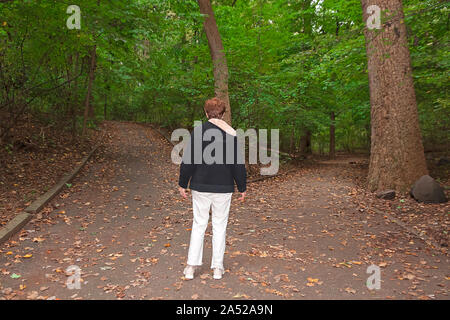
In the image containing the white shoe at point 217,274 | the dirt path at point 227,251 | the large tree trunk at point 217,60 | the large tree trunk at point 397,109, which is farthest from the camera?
the large tree trunk at point 217,60

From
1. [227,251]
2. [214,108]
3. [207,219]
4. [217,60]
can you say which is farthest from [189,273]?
[217,60]

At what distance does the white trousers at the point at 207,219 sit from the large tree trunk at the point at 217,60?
22.3 ft

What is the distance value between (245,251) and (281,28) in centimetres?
1456

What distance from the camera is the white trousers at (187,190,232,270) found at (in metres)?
3.74

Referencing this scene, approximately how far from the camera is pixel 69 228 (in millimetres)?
5883

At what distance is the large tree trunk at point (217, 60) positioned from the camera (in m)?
10.5

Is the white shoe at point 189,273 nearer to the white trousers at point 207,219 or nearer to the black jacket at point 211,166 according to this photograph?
the white trousers at point 207,219

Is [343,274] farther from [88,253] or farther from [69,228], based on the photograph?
[69,228]

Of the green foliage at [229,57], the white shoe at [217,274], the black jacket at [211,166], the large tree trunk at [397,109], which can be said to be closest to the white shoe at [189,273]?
the white shoe at [217,274]

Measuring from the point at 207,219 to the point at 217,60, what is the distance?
786 cm

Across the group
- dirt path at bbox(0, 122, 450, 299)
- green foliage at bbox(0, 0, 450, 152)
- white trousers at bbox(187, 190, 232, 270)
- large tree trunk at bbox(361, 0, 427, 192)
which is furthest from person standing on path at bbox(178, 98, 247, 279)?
large tree trunk at bbox(361, 0, 427, 192)

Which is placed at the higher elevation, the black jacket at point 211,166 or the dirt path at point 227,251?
the black jacket at point 211,166
